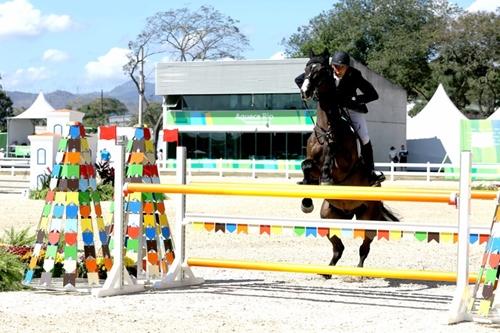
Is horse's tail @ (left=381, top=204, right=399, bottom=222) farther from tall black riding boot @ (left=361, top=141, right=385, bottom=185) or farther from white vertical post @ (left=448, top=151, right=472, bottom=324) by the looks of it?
white vertical post @ (left=448, top=151, right=472, bottom=324)

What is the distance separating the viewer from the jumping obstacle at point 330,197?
6.64 m

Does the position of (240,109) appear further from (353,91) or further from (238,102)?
(353,91)

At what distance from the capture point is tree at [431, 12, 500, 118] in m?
66.1

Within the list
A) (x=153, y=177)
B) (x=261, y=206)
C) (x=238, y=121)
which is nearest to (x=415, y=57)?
(x=238, y=121)

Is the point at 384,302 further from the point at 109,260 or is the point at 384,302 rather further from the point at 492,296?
the point at 109,260

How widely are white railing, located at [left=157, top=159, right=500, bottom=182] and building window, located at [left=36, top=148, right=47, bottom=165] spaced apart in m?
12.8

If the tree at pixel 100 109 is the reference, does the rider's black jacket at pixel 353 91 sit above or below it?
below

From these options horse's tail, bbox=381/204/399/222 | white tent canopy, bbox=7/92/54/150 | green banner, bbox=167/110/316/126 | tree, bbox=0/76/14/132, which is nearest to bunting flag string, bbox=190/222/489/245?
horse's tail, bbox=381/204/399/222

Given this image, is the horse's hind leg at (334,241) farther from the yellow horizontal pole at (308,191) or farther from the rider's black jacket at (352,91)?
the yellow horizontal pole at (308,191)

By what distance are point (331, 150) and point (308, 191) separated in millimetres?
1779

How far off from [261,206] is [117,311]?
1470 cm

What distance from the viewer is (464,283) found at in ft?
21.8

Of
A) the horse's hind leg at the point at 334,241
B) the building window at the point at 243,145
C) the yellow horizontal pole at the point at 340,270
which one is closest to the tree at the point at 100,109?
the building window at the point at 243,145

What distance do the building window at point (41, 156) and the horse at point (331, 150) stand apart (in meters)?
15.9
